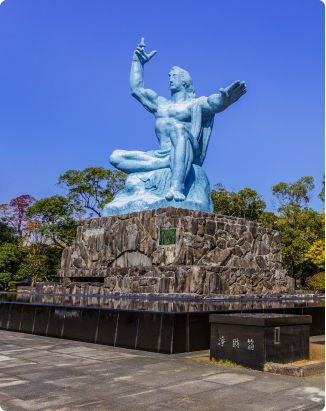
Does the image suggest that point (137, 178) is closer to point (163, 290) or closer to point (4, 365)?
point (163, 290)

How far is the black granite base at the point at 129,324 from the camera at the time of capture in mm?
5738

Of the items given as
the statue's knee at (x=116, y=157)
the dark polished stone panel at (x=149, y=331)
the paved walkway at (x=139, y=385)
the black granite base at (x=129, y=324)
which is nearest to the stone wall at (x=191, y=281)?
the black granite base at (x=129, y=324)

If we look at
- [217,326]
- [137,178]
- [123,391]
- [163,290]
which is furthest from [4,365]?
[137,178]

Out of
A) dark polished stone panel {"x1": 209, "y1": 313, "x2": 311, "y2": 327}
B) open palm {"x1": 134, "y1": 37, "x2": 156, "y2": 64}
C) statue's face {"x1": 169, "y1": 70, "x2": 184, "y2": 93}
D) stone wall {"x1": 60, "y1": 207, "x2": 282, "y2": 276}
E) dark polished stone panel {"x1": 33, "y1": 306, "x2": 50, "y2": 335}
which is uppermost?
open palm {"x1": 134, "y1": 37, "x2": 156, "y2": 64}

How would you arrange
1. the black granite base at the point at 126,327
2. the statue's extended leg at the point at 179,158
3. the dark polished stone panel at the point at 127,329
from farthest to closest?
the statue's extended leg at the point at 179,158 < the dark polished stone panel at the point at 127,329 < the black granite base at the point at 126,327

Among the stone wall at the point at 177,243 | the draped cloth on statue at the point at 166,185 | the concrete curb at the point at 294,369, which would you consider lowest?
the concrete curb at the point at 294,369

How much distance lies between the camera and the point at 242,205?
3133 centimetres

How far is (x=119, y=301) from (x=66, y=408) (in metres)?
5.60

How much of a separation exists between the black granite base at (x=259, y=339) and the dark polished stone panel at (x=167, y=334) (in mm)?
568

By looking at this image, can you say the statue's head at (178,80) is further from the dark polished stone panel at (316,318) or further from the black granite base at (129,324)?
the dark polished stone panel at (316,318)

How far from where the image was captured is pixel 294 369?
4.50 meters

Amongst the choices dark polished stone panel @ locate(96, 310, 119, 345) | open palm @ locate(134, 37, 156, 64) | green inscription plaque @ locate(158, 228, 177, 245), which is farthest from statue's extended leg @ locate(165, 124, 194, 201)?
dark polished stone panel @ locate(96, 310, 119, 345)

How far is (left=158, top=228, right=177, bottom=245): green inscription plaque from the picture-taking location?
11.3 m

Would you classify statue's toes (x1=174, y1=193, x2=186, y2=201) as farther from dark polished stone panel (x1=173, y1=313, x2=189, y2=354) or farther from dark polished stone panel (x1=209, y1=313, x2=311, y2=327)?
dark polished stone panel (x1=209, y1=313, x2=311, y2=327)
